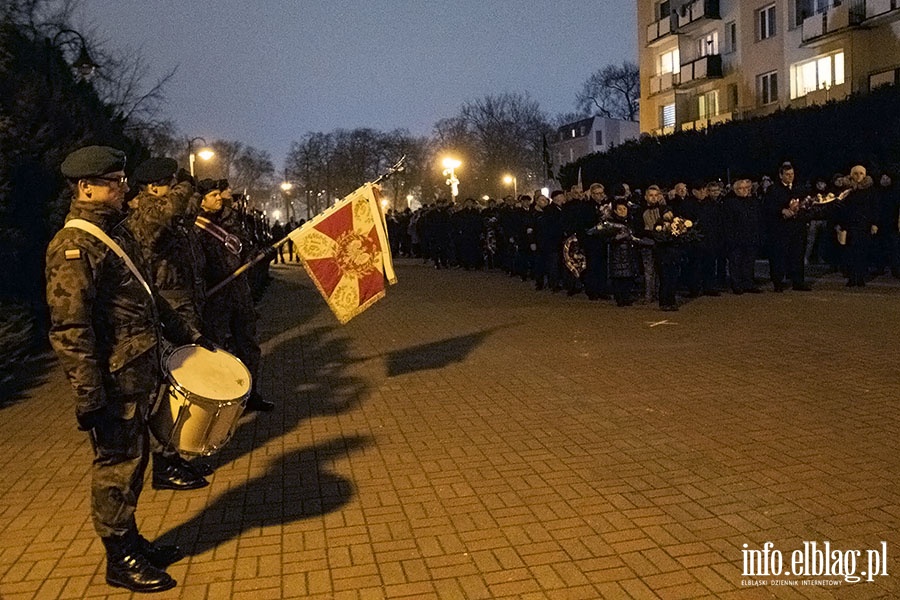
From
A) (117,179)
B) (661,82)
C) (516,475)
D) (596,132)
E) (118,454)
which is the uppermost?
(596,132)

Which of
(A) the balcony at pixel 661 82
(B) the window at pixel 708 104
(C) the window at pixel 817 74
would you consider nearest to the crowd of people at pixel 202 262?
(C) the window at pixel 817 74

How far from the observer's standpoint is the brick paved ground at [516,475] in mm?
4551

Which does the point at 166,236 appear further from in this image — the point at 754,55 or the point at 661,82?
the point at 661,82

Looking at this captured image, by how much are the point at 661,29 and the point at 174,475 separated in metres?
48.3

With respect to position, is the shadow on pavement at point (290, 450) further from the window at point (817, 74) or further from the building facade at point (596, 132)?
the building facade at point (596, 132)

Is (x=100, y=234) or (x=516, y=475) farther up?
(x=100, y=234)

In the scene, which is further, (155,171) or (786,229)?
(786,229)

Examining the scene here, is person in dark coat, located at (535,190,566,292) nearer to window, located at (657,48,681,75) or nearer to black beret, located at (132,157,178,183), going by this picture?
black beret, located at (132,157,178,183)

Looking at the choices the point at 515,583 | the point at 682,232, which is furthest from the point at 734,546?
the point at 682,232

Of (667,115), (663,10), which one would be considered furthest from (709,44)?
(667,115)

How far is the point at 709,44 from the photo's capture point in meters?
45.3

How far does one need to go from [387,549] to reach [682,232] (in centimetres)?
1037

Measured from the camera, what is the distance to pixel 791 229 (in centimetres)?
1562

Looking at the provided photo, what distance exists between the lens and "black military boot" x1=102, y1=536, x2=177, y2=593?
4438 mm
